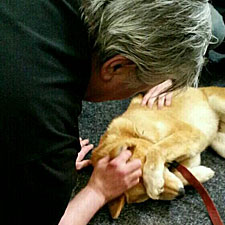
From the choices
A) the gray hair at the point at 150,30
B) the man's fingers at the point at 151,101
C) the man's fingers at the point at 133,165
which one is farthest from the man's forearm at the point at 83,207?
the gray hair at the point at 150,30

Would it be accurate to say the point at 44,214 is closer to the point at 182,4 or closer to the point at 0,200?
the point at 0,200

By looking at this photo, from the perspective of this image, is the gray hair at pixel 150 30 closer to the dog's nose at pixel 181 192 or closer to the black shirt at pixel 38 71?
the black shirt at pixel 38 71

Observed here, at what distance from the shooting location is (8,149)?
73 centimetres

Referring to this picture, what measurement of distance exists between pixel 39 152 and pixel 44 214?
131 millimetres

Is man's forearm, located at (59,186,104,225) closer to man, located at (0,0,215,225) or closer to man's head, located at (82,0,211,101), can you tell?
man, located at (0,0,215,225)

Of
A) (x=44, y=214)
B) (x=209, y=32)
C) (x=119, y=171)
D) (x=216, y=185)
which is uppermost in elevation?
(x=209, y=32)

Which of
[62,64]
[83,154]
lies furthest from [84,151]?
A: [62,64]

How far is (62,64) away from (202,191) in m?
0.62

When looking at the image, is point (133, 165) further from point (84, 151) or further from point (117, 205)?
point (84, 151)

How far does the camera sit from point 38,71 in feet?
2.38

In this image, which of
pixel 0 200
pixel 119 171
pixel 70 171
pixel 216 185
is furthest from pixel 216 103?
pixel 0 200

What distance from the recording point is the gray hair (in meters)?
0.75

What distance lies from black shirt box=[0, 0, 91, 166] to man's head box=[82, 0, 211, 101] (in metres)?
0.04

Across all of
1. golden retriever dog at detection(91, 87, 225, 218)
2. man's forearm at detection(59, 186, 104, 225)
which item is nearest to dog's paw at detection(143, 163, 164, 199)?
golden retriever dog at detection(91, 87, 225, 218)
